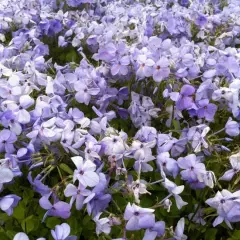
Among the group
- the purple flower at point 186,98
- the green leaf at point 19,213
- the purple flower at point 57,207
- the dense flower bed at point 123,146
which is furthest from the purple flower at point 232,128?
the green leaf at point 19,213

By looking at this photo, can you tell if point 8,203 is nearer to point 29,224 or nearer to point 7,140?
point 29,224

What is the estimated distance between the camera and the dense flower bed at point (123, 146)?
145 cm

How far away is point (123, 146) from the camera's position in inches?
61.5

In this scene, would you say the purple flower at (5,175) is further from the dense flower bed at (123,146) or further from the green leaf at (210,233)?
the green leaf at (210,233)

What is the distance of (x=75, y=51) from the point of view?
9.21 feet

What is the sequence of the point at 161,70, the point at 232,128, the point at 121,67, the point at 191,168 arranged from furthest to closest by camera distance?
the point at 121,67, the point at 161,70, the point at 232,128, the point at 191,168

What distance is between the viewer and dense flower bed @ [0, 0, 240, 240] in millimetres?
1447

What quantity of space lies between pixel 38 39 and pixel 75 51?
0.25 metres

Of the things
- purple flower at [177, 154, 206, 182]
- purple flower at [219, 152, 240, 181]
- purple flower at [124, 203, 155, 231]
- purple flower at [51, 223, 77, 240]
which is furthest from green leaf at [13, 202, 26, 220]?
purple flower at [219, 152, 240, 181]

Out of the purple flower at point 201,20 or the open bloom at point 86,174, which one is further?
the purple flower at point 201,20

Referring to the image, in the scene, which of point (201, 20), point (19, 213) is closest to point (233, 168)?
point (19, 213)

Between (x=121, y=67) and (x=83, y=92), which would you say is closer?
(x=83, y=92)

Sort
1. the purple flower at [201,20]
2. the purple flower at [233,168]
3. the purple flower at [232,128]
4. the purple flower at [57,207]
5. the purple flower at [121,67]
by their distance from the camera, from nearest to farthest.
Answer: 1. the purple flower at [57,207]
2. the purple flower at [233,168]
3. the purple flower at [232,128]
4. the purple flower at [121,67]
5. the purple flower at [201,20]

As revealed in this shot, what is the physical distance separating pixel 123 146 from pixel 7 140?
15.3 inches
